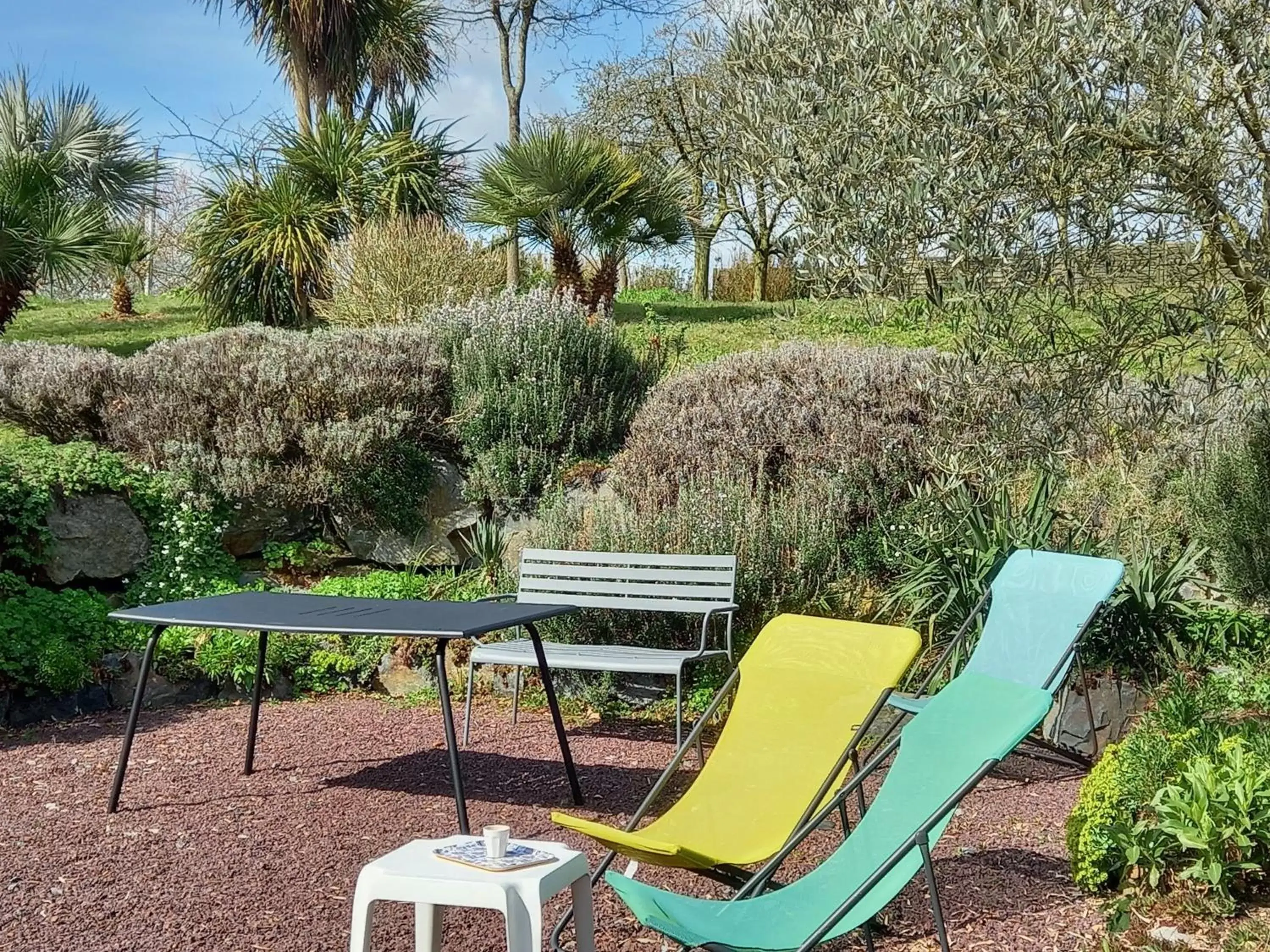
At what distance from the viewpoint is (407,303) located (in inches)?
486

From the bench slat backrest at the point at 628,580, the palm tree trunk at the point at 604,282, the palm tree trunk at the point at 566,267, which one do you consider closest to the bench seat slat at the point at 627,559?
the bench slat backrest at the point at 628,580

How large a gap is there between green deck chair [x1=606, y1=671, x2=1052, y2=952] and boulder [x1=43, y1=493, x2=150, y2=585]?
570cm

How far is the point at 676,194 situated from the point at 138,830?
380 inches

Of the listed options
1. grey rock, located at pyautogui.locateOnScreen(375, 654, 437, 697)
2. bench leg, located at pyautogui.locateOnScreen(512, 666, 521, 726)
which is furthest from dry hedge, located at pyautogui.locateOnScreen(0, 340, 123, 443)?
bench leg, located at pyautogui.locateOnScreen(512, 666, 521, 726)

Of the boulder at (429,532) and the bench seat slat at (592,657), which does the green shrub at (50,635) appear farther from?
the bench seat slat at (592,657)

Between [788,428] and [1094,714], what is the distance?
3.07 meters

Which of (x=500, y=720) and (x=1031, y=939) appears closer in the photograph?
(x=1031, y=939)

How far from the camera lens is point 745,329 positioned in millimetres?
16594

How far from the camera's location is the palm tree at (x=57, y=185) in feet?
39.5

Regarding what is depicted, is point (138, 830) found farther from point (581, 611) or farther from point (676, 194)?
point (676, 194)

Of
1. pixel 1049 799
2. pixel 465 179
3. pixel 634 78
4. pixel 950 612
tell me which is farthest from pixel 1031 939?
pixel 634 78

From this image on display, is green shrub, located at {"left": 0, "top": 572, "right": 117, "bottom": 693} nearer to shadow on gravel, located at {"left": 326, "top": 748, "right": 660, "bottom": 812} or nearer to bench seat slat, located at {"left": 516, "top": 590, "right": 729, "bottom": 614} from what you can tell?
shadow on gravel, located at {"left": 326, "top": 748, "right": 660, "bottom": 812}

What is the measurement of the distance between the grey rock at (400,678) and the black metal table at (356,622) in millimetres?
1567

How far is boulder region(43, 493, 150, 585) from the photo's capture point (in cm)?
765
